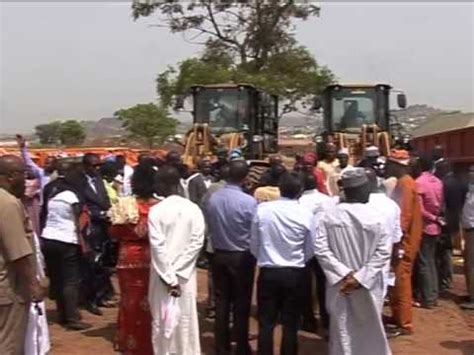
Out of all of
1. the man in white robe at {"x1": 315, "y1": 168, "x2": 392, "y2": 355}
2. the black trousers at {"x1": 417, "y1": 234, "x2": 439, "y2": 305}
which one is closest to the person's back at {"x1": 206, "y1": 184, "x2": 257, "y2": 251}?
the man in white robe at {"x1": 315, "y1": 168, "x2": 392, "y2": 355}

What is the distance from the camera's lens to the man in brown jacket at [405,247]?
8961 mm

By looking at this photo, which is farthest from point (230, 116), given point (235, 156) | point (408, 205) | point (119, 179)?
point (408, 205)

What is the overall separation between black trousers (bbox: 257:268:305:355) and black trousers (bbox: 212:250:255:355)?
1.55ft

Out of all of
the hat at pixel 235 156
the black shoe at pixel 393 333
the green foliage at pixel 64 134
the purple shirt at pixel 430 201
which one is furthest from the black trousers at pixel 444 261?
the green foliage at pixel 64 134

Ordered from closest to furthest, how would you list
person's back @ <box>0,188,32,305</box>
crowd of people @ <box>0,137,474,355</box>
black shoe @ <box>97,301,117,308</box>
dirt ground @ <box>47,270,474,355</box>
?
person's back @ <box>0,188,32,305</box>, crowd of people @ <box>0,137,474,355</box>, dirt ground @ <box>47,270,474,355</box>, black shoe @ <box>97,301,117,308</box>

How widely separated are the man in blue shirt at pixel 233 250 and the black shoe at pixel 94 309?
236 cm

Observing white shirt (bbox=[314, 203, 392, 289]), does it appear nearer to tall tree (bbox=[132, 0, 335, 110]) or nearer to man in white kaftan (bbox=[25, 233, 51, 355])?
man in white kaftan (bbox=[25, 233, 51, 355])

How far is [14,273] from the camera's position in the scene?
5.76 metres

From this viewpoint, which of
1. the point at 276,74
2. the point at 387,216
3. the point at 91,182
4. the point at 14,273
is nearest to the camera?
the point at 14,273

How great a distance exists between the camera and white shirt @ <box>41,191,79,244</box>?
8.79 m

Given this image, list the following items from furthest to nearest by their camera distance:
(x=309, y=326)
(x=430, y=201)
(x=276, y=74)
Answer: (x=276, y=74)
(x=430, y=201)
(x=309, y=326)

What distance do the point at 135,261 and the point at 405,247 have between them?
10.0 feet

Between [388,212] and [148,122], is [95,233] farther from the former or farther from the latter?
[148,122]

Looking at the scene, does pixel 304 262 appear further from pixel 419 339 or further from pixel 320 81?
pixel 320 81
